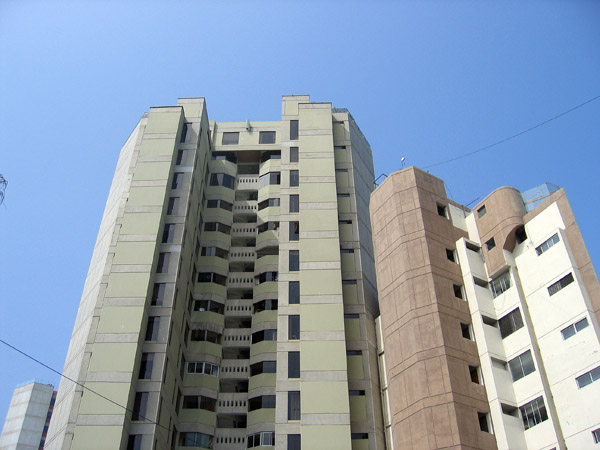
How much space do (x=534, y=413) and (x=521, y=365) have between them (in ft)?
11.0

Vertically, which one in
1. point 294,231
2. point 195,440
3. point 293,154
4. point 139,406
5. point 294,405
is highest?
point 293,154

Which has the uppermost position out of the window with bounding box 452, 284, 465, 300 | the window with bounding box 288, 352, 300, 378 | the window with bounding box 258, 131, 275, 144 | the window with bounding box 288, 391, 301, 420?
the window with bounding box 258, 131, 275, 144

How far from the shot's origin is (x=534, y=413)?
3872 centimetres

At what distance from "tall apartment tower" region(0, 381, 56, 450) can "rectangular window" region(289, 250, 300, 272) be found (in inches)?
3351

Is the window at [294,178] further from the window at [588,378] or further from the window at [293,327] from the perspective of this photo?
the window at [588,378]

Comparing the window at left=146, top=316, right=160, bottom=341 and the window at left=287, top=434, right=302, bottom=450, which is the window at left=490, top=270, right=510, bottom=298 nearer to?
the window at left=287, top=434, right=302, bottom=450

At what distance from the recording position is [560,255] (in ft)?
135

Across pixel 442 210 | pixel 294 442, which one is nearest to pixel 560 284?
pixel 442 210

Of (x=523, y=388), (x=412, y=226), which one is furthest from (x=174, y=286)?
(x=523, y=388)

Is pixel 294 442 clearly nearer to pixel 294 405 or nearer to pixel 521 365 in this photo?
pixel 294 405

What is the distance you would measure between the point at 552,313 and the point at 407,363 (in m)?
10.1

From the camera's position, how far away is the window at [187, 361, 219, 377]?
53719 mm

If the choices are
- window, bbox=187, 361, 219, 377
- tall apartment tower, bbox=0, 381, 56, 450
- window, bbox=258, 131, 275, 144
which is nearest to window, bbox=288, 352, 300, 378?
window, bbox=187, 361, 219, 377

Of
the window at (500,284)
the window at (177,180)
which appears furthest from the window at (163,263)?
the window at (500,284)
